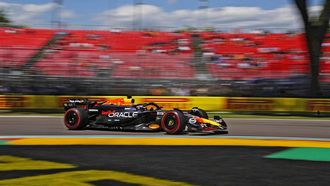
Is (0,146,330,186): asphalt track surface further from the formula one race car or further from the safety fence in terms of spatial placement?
the safety fence

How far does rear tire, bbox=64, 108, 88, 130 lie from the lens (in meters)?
12.3

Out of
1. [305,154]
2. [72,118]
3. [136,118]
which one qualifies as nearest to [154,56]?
[72,118]

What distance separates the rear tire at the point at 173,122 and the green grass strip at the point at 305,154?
2836 mm

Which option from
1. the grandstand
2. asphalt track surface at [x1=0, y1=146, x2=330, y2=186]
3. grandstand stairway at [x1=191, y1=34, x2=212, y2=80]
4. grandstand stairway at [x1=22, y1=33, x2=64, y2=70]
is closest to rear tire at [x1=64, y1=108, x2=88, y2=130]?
asphalt track surface at [x1=0, y1=146, x2=330, y2=186]

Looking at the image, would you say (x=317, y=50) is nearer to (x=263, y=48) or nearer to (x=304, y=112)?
(x=304, y=112)

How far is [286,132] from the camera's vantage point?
12977 mm

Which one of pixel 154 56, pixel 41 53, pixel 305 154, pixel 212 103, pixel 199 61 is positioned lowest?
pixel 305 154

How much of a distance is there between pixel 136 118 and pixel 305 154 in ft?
14.8

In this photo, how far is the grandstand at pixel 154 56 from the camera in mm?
24047

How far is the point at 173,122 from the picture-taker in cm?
1134

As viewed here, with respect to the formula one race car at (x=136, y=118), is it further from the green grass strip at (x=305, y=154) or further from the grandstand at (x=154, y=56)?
the grandstand at (x=154, y=56)

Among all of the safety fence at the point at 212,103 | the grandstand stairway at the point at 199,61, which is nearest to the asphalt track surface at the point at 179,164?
the safety fence at the point at 212,103

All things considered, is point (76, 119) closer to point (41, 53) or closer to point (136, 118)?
point (136, 118)

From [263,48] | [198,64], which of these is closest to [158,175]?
[198,64]
